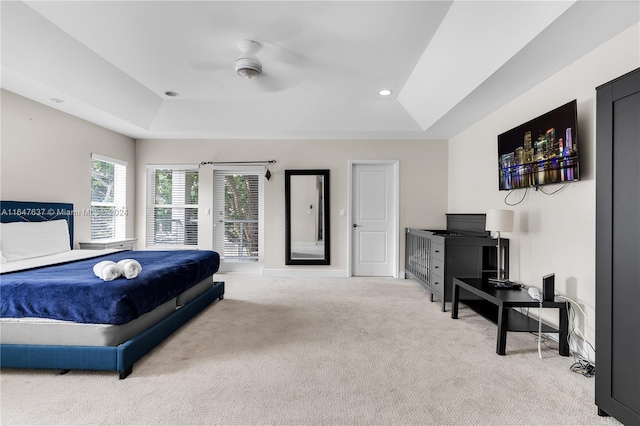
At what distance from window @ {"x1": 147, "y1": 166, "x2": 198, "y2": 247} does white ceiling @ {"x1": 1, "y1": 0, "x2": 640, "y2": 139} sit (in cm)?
127

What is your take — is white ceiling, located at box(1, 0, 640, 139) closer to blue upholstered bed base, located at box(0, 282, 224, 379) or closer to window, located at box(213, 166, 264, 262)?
window, located at box(213, 166, 264, 262)

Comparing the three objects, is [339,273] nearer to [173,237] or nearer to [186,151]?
[173,237]

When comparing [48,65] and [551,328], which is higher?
[48,65]

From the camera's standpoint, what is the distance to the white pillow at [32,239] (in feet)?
10.2

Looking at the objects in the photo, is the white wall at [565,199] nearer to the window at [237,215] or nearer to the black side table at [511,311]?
the black side table at [511,311]

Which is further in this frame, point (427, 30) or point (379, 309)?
point (379, 309)

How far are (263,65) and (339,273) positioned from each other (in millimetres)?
3475

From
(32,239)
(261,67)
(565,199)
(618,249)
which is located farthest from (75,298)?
(565,199)

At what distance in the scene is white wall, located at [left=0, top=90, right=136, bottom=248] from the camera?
11.0 feet

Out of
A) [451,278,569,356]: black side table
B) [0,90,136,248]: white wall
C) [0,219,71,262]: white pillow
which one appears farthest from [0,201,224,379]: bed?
[451,278,569,356]: black side table

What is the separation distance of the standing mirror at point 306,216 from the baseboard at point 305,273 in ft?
0.46

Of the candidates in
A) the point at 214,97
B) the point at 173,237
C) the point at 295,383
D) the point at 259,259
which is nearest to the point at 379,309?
the point at 295,383

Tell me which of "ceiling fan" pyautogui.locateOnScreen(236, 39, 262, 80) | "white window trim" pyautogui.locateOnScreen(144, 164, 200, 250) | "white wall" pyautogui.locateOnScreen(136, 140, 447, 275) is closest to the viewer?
"ceiling fan" pyautogui.locateOnScreen(236, 39, 262, 80)

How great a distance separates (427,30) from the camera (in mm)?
2510
